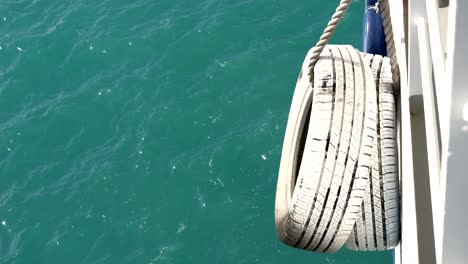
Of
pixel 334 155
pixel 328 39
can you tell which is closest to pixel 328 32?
pixel 328 39

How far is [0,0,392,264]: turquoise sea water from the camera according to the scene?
8.65 m

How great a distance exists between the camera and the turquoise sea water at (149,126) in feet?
28.4

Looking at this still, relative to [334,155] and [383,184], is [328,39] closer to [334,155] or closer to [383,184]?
[334,155]

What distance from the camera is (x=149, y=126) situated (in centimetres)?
1011

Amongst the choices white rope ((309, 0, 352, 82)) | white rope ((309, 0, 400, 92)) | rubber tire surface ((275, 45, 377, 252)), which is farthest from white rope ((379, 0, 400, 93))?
white rope ((309, 0, 352, 82))

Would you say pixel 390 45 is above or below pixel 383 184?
above

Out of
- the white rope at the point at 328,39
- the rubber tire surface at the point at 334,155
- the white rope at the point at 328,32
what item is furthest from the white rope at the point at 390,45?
the white rope at the point at 328,32

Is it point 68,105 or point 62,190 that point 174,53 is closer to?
point 68,105

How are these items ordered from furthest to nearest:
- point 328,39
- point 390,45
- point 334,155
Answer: point 390,45, point 328,39, point 334,155

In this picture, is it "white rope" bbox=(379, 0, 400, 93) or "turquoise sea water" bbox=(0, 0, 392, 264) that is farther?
"turquoise sea water" bbox=(0, 0, 392, 264)

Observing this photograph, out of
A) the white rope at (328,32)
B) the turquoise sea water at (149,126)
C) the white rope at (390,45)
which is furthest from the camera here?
the turquoise sea water at (149,126)

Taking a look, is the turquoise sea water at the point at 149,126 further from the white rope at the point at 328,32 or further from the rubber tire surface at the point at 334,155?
the white rope at the point at 328,32

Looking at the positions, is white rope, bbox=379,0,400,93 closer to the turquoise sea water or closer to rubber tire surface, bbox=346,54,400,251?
rubber tire surface, bbox=346,54,400,251

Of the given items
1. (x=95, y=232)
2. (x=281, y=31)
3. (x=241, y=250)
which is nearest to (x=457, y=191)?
(x=241, y=250)
